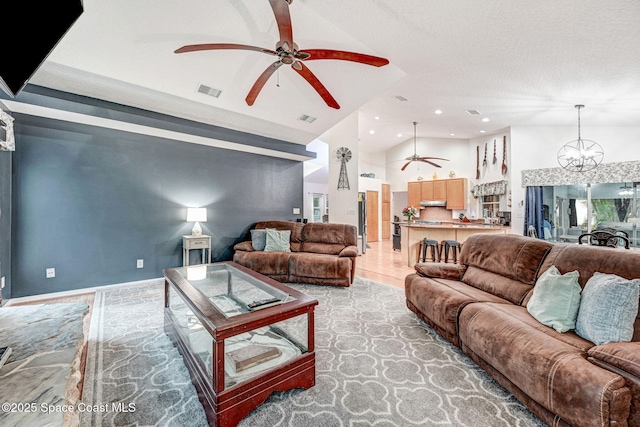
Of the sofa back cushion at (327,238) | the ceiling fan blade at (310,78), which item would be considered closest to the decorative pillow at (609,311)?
the ceiling fan blade at (310,78)

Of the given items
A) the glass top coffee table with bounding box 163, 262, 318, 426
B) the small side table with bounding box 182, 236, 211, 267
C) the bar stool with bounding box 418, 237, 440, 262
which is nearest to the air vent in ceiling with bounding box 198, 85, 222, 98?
the small side table with bounding box 182, 236, 211, 267

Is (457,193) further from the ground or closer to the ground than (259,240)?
further from the ground

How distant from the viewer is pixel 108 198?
12.9 feet

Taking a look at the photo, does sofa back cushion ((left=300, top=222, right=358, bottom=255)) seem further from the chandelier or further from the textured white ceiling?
the chandelier

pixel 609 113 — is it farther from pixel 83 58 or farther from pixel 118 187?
pixel 118 187

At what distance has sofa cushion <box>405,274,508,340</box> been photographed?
2.12 meters

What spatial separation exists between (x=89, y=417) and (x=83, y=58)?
3.38 m

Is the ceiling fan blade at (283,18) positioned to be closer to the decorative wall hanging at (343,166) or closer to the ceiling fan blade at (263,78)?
the ceiling fan blade at (263,78)

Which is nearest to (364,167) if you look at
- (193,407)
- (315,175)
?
(315,175)

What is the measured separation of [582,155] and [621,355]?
6117mm

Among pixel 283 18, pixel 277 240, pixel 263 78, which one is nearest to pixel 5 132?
pixel 263 78

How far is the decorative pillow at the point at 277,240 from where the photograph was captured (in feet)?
15.2

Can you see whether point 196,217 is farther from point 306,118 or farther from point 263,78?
point 263,78

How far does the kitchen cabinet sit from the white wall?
150 centimetres
